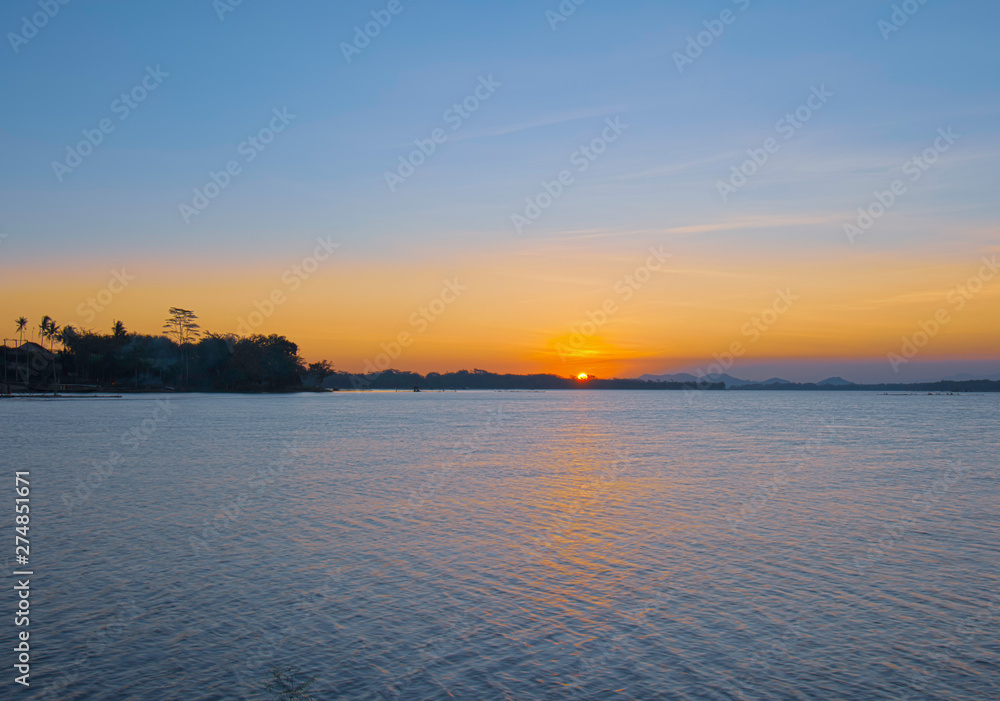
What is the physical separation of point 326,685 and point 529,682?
3.10m

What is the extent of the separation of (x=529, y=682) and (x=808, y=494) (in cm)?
2325

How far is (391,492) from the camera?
97.3 ft

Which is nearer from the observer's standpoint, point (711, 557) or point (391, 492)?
point (711, 557)

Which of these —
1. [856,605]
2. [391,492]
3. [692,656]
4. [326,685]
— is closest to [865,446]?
[391,492]

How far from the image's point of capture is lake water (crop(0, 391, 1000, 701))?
427 inches

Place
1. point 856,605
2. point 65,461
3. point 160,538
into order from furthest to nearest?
point 65,461 → point 160,538 → point 856,605

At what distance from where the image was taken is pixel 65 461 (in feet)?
128

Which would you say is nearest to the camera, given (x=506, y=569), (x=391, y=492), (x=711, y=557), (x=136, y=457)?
(x=506, y=569)

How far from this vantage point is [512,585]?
51.5ft

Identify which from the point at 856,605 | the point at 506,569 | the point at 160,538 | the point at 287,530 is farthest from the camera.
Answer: the point at 287,530

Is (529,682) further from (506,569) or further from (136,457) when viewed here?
(136,457)

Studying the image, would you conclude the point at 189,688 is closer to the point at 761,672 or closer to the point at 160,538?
the point at 761,672

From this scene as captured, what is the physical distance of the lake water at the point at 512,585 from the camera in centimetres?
1085

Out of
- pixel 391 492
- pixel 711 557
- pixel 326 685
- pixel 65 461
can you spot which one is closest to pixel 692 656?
pixel 326 685
